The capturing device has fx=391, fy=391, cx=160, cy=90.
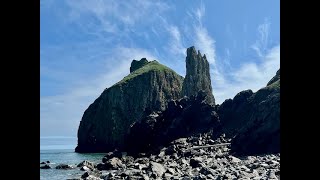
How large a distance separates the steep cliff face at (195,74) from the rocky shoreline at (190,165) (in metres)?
89.5

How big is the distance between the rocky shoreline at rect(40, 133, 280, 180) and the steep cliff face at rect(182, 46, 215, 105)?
89.5m

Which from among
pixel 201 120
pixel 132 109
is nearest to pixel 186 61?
pixel 132 109

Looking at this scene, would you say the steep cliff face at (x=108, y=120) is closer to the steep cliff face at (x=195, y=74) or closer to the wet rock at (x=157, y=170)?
the steep cliff face at (x=195, y=74)

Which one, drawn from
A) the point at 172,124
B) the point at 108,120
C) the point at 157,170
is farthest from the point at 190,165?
the point at 108,120

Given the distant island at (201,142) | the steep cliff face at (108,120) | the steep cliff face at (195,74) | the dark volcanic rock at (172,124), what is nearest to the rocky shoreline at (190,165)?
the distant island at (201,142)

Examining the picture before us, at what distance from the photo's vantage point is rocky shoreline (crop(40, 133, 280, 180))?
31.4 meters

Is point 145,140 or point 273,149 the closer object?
point 273,149

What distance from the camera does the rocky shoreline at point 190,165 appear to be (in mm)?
31414

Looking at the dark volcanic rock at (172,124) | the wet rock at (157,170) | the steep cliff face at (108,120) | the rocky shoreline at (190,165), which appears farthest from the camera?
the steep cliff face at (108,120)

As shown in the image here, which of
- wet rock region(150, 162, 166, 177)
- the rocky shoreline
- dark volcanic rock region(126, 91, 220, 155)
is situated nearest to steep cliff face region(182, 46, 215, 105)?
dark volcanic rock region(126, 91, 220, 155)

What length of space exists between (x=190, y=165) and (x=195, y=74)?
451 ft
